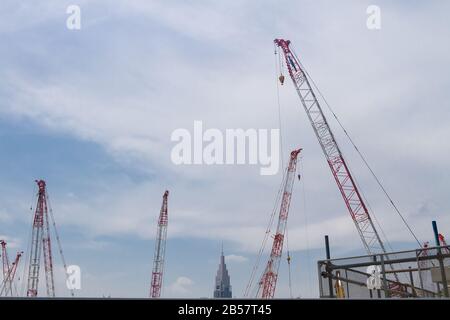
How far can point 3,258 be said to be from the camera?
472ft

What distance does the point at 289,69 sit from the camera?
10725cm

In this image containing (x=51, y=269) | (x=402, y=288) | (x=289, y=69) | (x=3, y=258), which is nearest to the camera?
(x=402, y=288)

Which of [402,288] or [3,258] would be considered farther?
[3,258]

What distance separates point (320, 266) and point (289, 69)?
9117 cm
